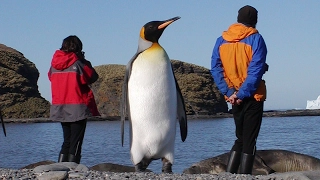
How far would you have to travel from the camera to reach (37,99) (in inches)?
4313

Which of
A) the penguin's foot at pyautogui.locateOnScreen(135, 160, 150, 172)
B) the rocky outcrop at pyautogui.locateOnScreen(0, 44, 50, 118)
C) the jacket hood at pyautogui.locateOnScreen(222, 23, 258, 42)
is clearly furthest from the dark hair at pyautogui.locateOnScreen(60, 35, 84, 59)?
the rocky outcrop at pyautogui.locateOnScreen(0, 44, 50, 118)

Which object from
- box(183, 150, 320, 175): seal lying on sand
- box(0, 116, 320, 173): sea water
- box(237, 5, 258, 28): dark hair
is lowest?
box(0, 116, 320, 173): sea water

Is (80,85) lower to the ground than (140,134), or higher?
higher

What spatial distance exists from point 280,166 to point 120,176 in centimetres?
586

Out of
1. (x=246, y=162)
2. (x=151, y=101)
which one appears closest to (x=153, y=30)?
(x=151, y=101)

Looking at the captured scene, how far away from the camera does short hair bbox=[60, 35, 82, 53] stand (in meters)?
7.00

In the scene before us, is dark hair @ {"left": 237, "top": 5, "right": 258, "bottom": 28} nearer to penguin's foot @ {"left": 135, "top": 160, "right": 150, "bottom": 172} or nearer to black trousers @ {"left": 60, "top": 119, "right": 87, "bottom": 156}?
penguin's foot @ {"left": 135, "top": 160, "right": 150, "bottom": 172}

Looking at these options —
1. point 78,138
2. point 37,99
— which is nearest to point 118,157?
point 78,138

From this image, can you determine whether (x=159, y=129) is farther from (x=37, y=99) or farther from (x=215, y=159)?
(x=37, y=99)

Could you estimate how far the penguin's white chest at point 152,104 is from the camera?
6.30 metres

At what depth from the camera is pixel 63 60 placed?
6.88m

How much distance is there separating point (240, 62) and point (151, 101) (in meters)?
1.03

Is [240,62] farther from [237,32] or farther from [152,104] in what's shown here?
[152,104]

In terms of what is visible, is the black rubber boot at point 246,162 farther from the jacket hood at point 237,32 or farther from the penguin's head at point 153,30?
the penguin's head at point 153,30
